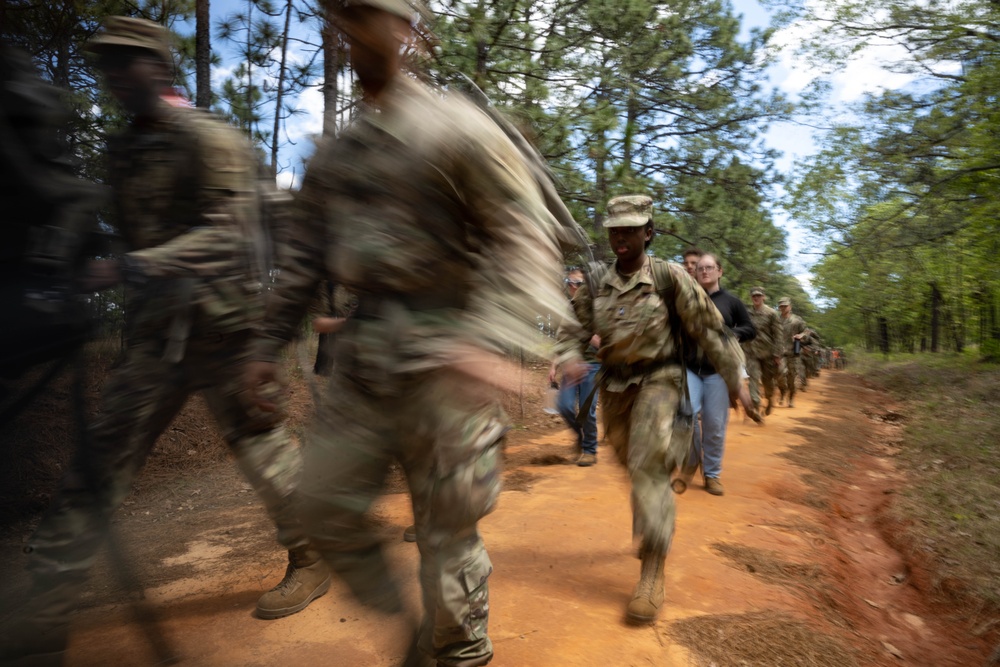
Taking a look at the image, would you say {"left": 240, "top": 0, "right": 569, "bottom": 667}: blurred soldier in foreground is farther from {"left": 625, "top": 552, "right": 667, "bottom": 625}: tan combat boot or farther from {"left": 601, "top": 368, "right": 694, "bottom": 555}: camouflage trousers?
{"left": 601, "top": 368, "right": 694, "bottom": 555}: camouflage trousers

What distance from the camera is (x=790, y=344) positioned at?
14.7 m

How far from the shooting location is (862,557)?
531 centimetres

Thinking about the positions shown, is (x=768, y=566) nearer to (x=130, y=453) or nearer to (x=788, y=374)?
(x=130, y=453)

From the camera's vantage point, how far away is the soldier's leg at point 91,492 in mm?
2471

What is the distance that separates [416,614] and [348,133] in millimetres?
1531

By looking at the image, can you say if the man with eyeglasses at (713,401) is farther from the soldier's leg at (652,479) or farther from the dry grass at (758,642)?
the dry grass at (758,642)

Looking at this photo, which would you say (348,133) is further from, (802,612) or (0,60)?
(802,612)

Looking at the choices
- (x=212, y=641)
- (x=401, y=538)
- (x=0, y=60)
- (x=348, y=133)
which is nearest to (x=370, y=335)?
(x=348, y=133)

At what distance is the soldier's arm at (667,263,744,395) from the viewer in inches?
156

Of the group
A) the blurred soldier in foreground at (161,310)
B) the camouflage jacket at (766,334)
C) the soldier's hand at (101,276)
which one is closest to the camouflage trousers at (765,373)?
the camouflage jacket at (766,334)

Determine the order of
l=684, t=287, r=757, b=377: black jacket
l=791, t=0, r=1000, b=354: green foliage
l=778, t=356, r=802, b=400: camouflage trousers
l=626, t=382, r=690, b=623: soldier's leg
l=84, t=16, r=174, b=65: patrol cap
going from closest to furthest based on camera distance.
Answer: l=84, t=16, r=174, b=65: patrol cap → l=626, t=382, r=690, b=623: soldier's leg → l=684, t=287, r=757, b=377: black jacket → l=791, t=0, r=1000, b=354: green foliage → l=778, t=356, r=802, b=400: camouflage trousers

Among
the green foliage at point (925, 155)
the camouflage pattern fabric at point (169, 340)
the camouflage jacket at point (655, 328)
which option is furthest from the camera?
the green foliage at point (925, 155)

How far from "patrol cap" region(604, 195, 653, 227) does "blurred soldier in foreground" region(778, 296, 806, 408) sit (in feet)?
35.9

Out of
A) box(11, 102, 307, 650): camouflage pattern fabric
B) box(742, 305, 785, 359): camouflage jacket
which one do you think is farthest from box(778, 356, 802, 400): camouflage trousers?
box(11, 102, 307, 650): camouflage pattern fabric
